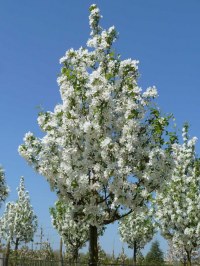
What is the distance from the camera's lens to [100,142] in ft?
53.7

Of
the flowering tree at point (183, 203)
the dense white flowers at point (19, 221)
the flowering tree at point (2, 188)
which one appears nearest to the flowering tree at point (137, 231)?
the dense white flowers at point (19, 221)

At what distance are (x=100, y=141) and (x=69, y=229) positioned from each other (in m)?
18.8

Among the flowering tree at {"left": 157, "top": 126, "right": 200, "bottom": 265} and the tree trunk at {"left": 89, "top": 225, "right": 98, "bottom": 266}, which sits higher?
the flowering tree at {"left": 157, "top": 126, "right": 200, "bottom": 265}

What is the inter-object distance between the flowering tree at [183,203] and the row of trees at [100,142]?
36.8 feet

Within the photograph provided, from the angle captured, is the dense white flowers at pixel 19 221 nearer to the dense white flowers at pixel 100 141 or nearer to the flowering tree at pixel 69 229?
the flowering tree at pixel 69 229

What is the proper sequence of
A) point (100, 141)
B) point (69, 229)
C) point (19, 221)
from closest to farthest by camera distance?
point (100, 141)
point (69, 229)
point (19, 221)

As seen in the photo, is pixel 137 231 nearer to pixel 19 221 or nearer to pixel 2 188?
pixel 19 221

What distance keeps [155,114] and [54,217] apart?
20055 mm

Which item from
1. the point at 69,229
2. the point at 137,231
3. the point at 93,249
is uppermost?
the point at 137,231

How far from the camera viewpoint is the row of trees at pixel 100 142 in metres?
16.0

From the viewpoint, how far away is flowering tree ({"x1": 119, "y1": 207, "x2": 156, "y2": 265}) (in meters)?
45.4

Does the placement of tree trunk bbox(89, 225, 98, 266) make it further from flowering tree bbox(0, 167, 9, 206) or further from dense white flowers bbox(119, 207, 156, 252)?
dense white flowers bbox(119, 207, 156, 252)

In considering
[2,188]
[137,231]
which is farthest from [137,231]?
[2,188]

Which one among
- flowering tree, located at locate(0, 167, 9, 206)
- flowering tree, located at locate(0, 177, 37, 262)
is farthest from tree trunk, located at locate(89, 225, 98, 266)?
flowering tree, located at locate(0, 177, 37, 262)
